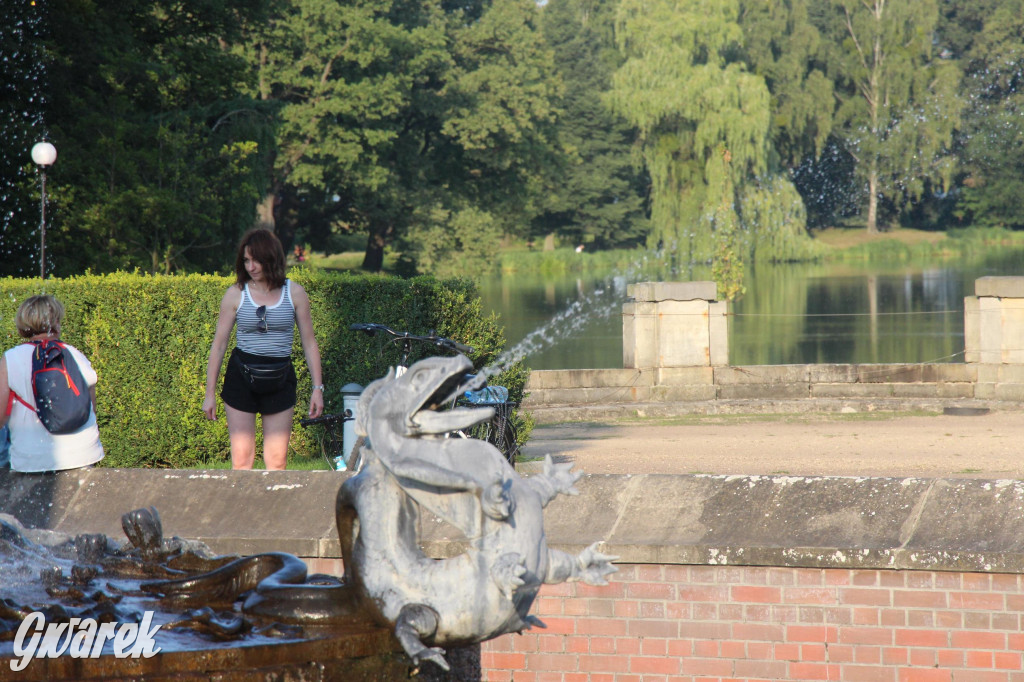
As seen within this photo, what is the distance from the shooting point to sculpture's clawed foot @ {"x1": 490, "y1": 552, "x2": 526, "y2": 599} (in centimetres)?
237

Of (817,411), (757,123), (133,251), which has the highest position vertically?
(757,123)

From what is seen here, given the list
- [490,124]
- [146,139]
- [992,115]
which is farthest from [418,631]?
[992,115]

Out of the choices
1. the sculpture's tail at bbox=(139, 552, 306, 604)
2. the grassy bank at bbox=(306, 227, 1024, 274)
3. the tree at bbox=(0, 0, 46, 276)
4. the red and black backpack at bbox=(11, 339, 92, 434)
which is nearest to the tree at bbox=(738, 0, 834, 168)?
the grassy bank at bbox=(306, 227, 1024, 274)

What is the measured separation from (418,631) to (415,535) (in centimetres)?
23

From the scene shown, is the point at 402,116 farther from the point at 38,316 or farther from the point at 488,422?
the point at 38,316

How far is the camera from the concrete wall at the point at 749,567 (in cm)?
365

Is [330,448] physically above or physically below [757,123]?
below

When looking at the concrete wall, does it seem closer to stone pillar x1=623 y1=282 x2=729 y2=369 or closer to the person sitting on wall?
the person sitting on wall

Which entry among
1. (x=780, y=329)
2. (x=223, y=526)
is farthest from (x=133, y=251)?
(x=780, y=329)

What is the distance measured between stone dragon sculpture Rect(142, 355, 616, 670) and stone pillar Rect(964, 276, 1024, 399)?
1291cm

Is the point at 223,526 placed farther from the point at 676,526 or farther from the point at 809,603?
the point at 809,603

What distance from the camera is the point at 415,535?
8.38ft

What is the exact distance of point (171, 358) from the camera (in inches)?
327

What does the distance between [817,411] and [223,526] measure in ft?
35.8
